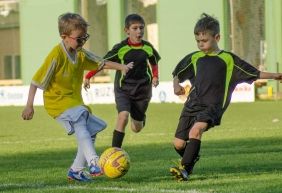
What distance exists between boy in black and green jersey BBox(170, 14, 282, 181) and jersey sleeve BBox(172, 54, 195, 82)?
3.1 inches

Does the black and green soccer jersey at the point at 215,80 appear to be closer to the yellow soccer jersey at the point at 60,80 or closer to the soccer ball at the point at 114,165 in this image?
the soccer ball at the point at 114,165

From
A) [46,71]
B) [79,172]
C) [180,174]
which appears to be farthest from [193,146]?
[46,71]

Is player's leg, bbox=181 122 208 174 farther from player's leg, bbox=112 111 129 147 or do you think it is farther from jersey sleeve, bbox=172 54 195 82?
player's leg, bbox=112 111 129 147

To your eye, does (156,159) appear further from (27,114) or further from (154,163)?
(27,114)

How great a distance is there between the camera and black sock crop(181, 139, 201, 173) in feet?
29.7

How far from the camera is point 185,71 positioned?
31.1 ft

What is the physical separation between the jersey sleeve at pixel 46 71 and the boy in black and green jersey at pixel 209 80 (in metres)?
1.21

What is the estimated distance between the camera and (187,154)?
911cm

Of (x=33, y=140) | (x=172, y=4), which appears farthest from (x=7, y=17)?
(x=33, y=140)

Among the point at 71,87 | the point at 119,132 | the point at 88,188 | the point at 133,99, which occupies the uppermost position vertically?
the point at 71,87

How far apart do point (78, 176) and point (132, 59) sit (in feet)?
11.3

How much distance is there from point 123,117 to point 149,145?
2.42 metres

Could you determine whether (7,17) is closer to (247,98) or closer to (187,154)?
(247,98)

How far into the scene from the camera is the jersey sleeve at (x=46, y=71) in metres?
9.12
